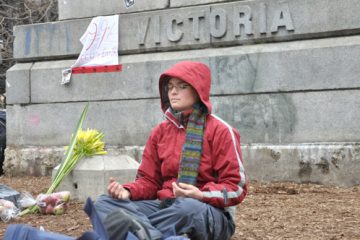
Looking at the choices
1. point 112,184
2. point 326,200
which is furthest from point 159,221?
point 326,200

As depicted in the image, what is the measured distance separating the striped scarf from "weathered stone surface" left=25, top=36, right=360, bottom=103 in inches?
119

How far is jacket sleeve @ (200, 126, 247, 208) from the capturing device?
9.95 ft

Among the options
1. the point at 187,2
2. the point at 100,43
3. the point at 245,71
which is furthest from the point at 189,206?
the point at 100,43

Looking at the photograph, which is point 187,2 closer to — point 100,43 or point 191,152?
point 100,43

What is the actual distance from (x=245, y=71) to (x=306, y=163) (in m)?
1.24

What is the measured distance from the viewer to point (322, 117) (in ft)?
19.5

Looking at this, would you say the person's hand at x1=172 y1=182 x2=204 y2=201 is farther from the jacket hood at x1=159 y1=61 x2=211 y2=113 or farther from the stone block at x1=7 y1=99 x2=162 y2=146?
the stone block at x1=7 y1=99 x2=162 y2=146

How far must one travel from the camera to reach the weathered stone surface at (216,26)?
5.98 metres

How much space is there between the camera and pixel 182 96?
132 inches

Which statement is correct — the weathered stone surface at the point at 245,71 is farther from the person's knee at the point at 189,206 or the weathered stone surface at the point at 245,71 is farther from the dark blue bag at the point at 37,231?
the dark blue bag at the point at 37,231

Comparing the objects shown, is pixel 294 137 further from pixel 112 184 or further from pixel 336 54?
pixel 112 184

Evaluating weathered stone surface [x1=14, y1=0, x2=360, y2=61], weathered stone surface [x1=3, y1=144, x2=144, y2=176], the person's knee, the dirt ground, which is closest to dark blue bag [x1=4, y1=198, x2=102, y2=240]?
the person's knee

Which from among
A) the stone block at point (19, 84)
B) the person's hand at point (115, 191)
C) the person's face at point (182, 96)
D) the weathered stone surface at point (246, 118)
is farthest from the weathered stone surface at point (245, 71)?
the person's hand at point (115, 191)

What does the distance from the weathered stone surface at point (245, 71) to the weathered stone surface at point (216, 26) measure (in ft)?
0.35
